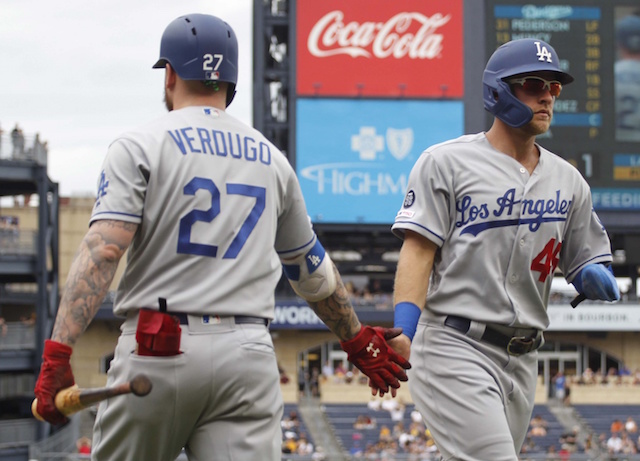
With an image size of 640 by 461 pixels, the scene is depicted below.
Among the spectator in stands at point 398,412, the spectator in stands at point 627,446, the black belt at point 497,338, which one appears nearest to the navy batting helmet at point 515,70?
the black belt at point 497,338

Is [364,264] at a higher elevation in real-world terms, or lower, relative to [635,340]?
A: higher

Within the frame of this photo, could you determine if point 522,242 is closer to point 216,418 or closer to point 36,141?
point 216,418

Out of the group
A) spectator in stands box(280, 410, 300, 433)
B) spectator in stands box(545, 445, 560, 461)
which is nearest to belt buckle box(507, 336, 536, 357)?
spectator in stands box(545, 445, 560, 461)

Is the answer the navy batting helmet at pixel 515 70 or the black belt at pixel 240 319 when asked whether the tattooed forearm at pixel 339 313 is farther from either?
the navy batting helmet at pixel 515 70

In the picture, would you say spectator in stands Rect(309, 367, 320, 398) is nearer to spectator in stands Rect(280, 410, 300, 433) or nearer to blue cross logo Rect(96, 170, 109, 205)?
spectator in stands Rect(280, 410, 300, 433)

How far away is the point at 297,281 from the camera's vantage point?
4.14m

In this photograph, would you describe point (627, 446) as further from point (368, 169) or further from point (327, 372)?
point (368, 169)

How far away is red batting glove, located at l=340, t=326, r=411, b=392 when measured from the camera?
13.9 ft

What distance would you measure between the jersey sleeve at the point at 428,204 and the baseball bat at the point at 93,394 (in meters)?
1.65

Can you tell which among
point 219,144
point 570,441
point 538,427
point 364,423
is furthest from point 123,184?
point 538,427

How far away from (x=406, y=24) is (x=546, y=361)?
1093cm

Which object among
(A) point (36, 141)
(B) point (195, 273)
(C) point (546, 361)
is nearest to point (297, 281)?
(B) point (195, 273)

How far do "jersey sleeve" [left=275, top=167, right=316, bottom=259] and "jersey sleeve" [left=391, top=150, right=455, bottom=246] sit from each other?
670 millimetres

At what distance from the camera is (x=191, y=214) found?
352cm
